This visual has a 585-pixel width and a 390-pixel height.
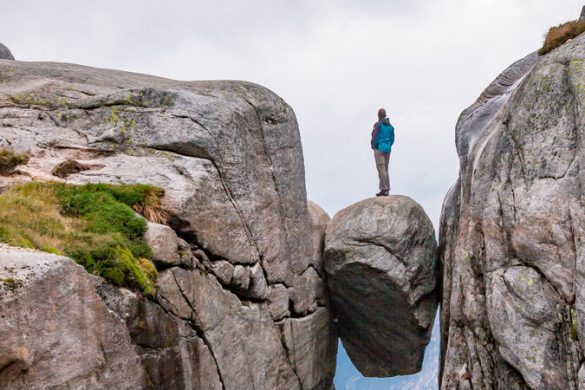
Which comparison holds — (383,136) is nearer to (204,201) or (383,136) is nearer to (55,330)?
(204,201)

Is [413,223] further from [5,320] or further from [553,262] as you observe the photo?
[5,320]

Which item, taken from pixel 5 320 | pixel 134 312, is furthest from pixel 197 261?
pixel 5 320

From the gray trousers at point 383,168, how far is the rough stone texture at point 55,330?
2100 centimetres

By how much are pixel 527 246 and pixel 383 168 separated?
1376 centimetres

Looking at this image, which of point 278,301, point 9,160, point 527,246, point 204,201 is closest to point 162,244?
point 204,201

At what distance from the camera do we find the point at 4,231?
13.6 meters

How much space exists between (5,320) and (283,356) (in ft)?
52.1

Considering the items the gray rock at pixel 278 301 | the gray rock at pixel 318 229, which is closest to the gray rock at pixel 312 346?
the gray rock at pixel 278 301

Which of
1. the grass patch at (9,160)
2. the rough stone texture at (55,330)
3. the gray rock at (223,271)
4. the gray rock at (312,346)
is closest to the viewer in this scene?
the rough stone texture at (55,330)

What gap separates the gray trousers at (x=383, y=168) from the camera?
3222 centimetres

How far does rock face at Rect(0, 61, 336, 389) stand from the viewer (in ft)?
58.7

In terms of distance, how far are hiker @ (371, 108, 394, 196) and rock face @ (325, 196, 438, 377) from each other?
1871mm

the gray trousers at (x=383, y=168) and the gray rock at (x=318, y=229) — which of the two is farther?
the gray trousers at (x=383, y=168)

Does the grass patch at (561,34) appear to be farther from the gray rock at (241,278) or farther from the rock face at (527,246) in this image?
the gray rock at (241,278)
